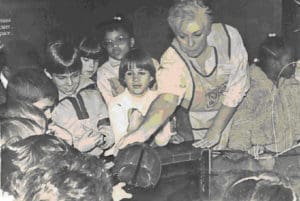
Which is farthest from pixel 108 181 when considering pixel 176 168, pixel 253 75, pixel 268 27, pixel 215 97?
pixel 268 27

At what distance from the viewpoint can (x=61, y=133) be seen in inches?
122

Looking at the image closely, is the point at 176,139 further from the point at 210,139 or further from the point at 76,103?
the point at 76,103

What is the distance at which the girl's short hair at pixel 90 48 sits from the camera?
3074 mm

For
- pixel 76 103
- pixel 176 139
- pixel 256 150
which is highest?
pixel 76 103

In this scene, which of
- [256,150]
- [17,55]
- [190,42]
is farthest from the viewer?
[256,150]

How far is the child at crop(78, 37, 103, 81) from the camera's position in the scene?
3.08 metres

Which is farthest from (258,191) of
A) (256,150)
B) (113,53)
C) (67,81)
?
(67,81)

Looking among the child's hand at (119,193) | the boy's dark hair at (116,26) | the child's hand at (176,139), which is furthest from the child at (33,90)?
the child's hand at (176,139)

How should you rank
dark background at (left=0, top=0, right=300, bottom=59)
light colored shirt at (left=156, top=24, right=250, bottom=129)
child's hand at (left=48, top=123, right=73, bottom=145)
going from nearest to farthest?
dark background at (left=0, top=0, right=300, bottom=59) → child's hand at (left=48, top=123, right=73, bottom=145) → light colored shirt at (left=156, top=24, right=250, bottom=129)

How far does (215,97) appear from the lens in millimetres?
3258

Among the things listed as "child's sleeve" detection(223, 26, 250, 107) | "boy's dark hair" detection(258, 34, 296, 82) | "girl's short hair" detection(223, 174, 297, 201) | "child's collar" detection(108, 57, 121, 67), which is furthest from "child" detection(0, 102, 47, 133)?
"boy's dark hair" detection(258, 34, 296, 82)

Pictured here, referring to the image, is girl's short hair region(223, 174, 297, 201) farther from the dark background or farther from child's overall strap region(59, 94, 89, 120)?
child's overall strap region(59, 94, 89, 120)

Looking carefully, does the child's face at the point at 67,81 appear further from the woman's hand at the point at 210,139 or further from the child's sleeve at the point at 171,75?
the woman's hand at the point at 210,139

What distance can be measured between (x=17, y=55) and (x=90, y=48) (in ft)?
1.18
